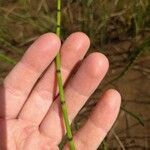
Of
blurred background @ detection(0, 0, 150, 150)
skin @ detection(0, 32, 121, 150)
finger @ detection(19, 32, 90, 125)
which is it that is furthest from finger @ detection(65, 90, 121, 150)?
blurred background @ detection(0, 0, 150, 150)

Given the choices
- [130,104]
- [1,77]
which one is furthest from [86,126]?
[1,77]

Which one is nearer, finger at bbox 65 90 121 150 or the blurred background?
finger at bbox 65 90 121 150

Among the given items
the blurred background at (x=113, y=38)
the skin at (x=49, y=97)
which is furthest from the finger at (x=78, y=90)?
the blurred background at (x=113, y=38)

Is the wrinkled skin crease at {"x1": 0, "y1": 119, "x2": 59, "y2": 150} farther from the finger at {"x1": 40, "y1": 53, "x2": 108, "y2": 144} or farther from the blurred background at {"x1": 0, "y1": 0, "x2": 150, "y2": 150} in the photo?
the blurred background at {"x1": 0, "y1": 0, "x2": 150, "y2": 150}

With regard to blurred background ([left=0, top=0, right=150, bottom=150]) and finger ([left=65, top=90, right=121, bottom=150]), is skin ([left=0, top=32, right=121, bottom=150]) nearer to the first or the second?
finger ([left=65, top=90, right=121, bottom=150])

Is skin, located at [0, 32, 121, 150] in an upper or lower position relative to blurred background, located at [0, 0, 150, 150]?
upper

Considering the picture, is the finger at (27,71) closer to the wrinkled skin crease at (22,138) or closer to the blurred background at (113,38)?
the wrinkled skin crease at (22,138)

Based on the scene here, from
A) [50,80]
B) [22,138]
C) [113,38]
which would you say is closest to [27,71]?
[50,80]

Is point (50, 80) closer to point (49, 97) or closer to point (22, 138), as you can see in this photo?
point (49, 97)

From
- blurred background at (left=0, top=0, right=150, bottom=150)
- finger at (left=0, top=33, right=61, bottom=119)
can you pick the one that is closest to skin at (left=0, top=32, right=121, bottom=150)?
finger at (left=0, top=33, right=61, bottom=119)
